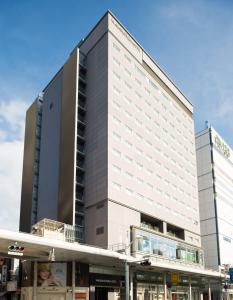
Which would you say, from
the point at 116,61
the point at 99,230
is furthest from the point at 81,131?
the point at 99,230

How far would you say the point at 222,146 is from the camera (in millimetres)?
111562

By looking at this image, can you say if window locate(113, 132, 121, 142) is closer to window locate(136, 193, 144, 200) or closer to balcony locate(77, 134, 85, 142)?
balcony locate(77, 134, 85, 142)

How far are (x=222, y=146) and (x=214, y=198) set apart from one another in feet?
62.0

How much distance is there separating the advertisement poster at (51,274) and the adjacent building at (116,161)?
5151mm

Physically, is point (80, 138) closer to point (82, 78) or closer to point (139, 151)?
point (139, 151)

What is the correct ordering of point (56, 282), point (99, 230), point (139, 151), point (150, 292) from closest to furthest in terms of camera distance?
1. point (56, 282)
2. point (150, 292)
3. point (99, 230)
4. point (139, 151)

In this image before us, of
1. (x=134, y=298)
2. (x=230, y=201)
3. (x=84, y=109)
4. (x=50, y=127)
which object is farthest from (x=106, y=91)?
(x=230, y=201)

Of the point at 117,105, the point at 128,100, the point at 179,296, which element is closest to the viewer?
the point at 179,296

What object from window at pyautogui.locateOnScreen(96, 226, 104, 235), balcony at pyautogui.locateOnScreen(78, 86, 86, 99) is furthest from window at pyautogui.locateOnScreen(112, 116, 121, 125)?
window at pyautogui.locateOnScreen(96, 226, 104, 235)

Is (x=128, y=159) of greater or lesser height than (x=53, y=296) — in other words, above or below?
above

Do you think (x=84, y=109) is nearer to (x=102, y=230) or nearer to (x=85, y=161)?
(x=85, y=161)

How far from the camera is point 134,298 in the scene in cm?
5409

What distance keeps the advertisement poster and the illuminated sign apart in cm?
7040

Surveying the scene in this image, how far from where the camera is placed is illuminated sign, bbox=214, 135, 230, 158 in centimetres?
10788
